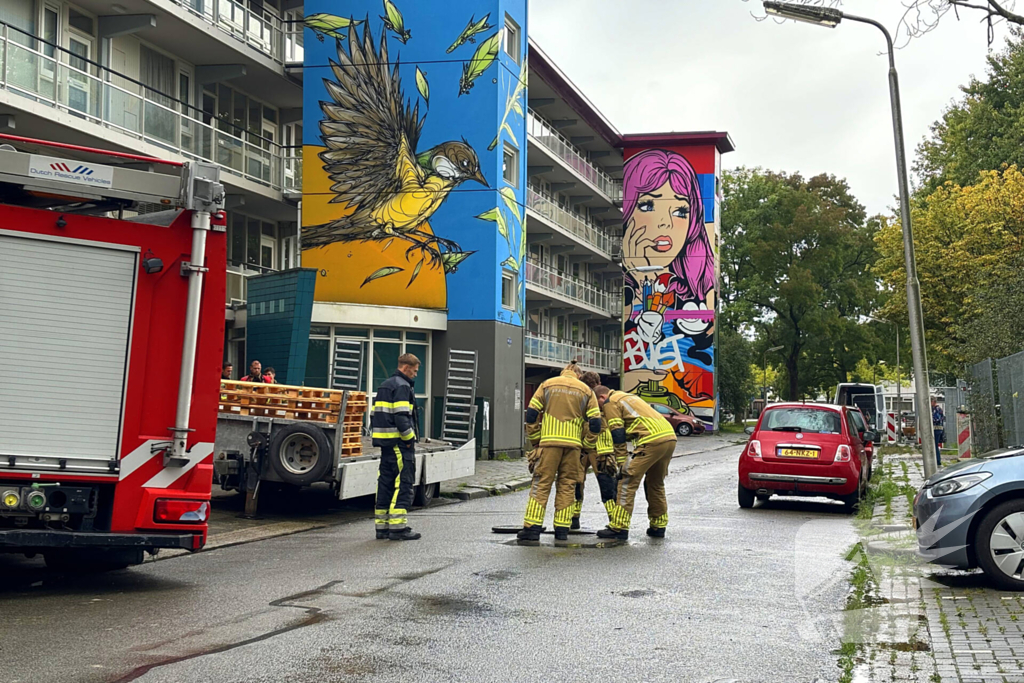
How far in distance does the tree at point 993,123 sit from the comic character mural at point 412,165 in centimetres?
2097

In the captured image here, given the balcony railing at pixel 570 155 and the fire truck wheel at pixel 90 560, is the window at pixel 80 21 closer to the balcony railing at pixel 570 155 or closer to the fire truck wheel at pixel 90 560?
the fire truck wheel at pixel 90 560

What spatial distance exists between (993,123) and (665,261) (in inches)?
710

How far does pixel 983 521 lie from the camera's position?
339 inches

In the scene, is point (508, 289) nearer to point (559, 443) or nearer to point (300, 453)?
point (300, 453)

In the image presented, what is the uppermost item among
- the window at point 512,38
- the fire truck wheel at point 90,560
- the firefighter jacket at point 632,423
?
the window at point 512,38

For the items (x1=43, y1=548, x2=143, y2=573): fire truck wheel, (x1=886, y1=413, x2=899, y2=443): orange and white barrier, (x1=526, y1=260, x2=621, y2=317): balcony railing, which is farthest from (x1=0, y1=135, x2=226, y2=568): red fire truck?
(x1=526, y1=260, x2=621, y2=317): balcony railing

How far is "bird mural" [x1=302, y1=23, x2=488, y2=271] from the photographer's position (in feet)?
101

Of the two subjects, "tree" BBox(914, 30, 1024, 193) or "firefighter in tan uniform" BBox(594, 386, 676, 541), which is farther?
"tree" BBox(914, 30, 1024, 193)

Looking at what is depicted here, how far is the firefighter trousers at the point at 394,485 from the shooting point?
38.4ft

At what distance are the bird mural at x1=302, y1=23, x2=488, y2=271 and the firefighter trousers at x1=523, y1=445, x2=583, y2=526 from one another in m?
20.2

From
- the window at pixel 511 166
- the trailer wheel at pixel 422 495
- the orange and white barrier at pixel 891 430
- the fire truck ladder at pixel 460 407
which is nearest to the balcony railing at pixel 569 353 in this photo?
the window at pixel 511 166

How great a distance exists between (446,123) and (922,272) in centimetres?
1669

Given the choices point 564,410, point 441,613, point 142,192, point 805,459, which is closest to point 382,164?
point 805,459

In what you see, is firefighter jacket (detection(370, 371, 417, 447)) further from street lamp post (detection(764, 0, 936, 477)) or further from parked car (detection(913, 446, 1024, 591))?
street lamp post (detection(764, 0, 936, 477))
